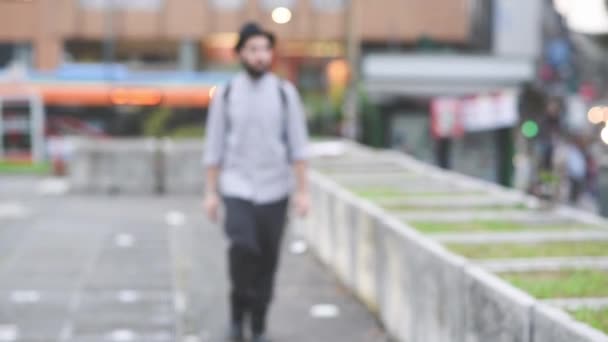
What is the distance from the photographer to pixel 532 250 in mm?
7070

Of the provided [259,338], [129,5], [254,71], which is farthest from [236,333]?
[129,5]

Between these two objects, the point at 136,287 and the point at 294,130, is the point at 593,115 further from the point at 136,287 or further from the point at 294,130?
the point at 294,130

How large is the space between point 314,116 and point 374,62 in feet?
11.8

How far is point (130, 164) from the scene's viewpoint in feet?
69.3

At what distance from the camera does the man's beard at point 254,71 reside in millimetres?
7488

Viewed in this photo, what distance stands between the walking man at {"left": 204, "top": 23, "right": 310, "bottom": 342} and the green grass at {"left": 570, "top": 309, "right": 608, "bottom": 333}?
9.18 ft

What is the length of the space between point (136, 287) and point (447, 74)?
28.5 metres

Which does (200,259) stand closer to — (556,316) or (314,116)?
(556,316)

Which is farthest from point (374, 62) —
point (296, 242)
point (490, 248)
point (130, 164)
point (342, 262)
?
point (490, 248)

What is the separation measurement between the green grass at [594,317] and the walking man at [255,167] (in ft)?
9.18

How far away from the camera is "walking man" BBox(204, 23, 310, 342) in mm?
7496

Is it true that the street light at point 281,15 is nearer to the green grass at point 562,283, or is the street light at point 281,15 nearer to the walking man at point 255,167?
the walking man at point 255,167

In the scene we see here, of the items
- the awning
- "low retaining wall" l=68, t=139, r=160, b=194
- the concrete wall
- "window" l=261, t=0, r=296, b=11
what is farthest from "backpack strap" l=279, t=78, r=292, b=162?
"window" l=261, t=0, r=296, b=11

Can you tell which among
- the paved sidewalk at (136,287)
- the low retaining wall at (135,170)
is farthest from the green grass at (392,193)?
the low retaining wall at (135,170)
